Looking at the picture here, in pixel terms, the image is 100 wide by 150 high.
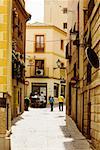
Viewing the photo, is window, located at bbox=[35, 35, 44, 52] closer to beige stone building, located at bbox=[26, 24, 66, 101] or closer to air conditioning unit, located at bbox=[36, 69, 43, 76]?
beige stone building, located at bbox=[26, 24, 66, 101]

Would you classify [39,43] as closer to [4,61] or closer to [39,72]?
[39,72]

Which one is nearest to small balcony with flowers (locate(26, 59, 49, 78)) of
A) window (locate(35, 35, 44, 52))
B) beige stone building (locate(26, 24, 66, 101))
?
beige stone building (locate(26, 24, 66, 101))

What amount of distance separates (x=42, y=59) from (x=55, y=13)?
32.8ft

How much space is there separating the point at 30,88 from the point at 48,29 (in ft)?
23.2

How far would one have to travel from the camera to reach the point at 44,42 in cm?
5225

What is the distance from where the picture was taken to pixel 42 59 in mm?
52562

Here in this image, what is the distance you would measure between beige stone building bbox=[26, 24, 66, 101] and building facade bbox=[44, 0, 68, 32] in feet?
22.2

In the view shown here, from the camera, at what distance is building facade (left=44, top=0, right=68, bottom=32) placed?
59656mm

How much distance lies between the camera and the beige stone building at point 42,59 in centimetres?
5188

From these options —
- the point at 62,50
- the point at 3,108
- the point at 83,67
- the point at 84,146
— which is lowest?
the point at 84,146

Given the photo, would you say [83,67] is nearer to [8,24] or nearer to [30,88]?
[8,24]

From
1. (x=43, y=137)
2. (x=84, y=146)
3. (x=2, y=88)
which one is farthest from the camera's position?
(x=43, y=137)

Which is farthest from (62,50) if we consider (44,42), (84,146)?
(84,146)

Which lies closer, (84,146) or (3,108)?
(3,108)
